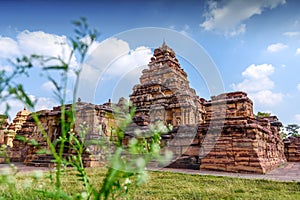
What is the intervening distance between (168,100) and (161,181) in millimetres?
11455

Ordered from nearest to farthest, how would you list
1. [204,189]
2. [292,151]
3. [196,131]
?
[204,189] → [196,131] → [292,151]

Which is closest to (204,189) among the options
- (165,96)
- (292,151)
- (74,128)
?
(74,128)

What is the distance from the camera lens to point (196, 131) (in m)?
8.21

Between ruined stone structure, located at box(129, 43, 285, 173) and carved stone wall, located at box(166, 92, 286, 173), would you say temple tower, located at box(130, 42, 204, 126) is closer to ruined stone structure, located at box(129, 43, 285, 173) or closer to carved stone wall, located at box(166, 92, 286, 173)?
ruined stone structure, located at box(129, 43, 285, 173)

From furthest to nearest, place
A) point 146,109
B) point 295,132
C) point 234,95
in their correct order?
point 295,132, point 146,109, point 234,95

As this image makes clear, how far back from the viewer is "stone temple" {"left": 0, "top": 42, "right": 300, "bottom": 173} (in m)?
7.05

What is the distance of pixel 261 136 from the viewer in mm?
7941

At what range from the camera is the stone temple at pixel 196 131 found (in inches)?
278

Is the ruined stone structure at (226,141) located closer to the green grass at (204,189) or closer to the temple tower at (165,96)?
the green grass at (204,189)

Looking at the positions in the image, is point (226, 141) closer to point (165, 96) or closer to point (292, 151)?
point (165, 96)

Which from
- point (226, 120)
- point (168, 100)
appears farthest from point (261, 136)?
point (168, 100)

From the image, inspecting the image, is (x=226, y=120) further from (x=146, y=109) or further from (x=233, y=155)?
(x=146, y=109)

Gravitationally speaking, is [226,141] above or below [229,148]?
above

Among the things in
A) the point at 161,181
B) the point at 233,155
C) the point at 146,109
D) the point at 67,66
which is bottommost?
the point at 161,181
